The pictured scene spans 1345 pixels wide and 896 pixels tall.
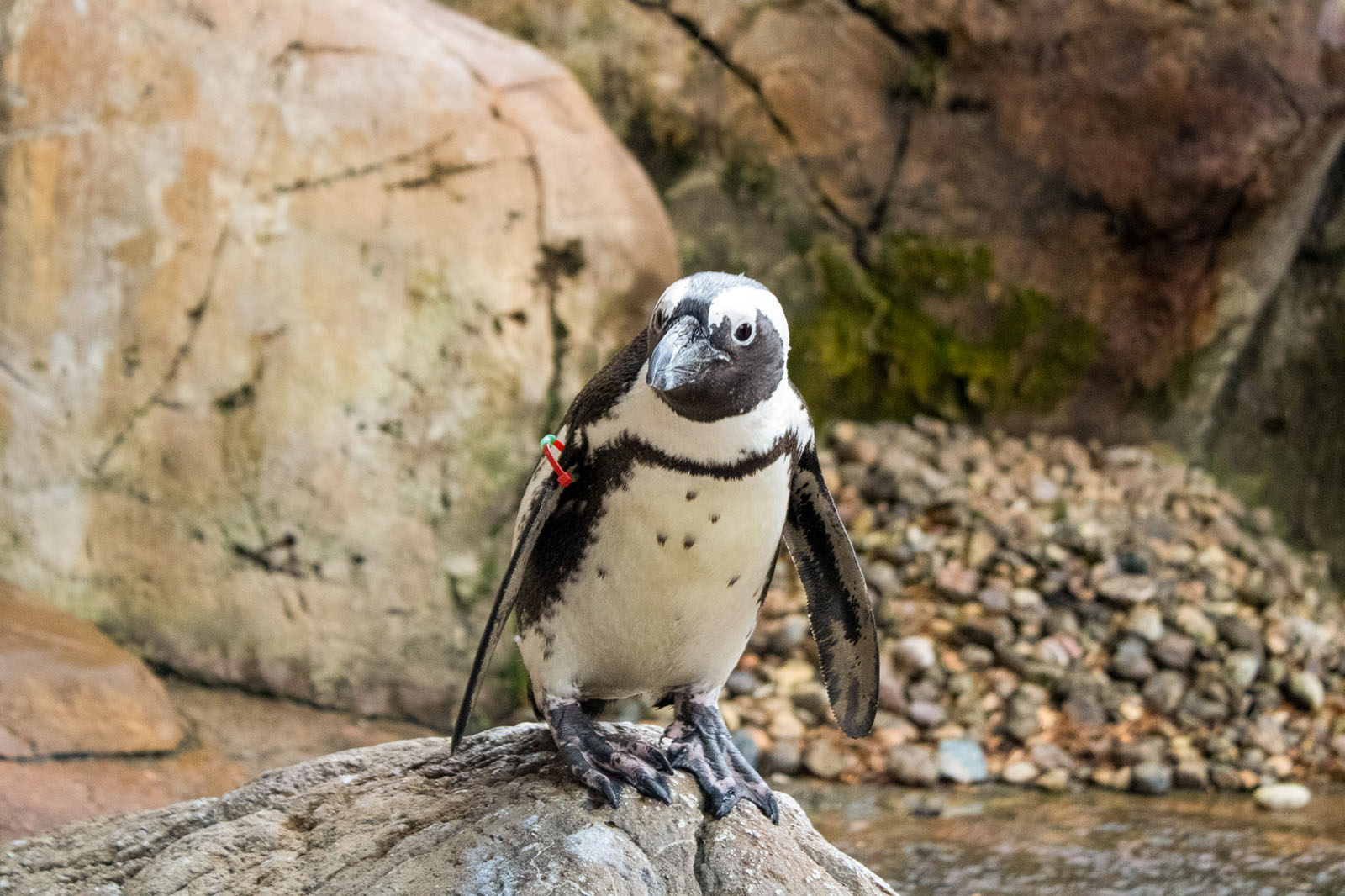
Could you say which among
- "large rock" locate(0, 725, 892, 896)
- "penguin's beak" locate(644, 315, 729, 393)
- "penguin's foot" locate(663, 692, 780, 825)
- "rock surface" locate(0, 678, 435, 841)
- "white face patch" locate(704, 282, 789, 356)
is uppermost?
"white face patch" locate(704, 282, 789, 356)

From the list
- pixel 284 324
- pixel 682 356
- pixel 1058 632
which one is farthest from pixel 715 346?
pixel 1058 632

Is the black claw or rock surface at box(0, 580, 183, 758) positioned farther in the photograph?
rock surface at box(0, 580, 183, 758)

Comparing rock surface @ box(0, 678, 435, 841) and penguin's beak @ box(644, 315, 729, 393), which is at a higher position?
penguin's beak @ box(644, 315, 729, 393)

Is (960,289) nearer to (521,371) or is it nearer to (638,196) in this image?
(638,196)

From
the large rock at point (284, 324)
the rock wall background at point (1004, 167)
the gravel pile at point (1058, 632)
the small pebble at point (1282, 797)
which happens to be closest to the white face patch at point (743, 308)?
the large rock at point (284, 324)

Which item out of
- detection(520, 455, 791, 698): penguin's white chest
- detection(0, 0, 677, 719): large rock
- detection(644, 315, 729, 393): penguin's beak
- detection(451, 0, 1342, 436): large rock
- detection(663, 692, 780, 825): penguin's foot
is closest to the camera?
detection(644, 315, 729, 393): penguin's beak

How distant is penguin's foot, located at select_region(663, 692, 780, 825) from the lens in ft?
5.43

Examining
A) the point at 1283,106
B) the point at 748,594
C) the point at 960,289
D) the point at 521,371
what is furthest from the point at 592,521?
the point at 1283,106

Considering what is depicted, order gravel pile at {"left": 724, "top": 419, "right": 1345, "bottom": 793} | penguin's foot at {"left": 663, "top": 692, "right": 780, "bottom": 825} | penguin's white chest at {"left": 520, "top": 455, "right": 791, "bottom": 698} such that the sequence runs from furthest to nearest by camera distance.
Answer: gravel pile at {"left": 724, "top": 419, "right": 1345, "bottom": 793}, penguin's foot at {"left": 663, "top": 692, "right": 780, "bottom": 825}, penguin's white chest at {"left": 520, "top": 455, "right": 791, "bottom": 698}

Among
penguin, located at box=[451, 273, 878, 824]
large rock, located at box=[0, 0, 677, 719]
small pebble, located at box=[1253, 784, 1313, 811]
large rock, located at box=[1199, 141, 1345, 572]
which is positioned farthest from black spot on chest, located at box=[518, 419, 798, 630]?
large rock, located at box=[1199, 141, 1345, 572]

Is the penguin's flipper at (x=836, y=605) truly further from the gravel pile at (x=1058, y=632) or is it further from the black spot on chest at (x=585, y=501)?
the gravel pile at (x=1058, y=632)

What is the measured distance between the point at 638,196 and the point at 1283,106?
1888mm

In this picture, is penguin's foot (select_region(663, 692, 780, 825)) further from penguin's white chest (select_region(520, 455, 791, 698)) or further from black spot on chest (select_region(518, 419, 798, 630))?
black spot on chest (select_region(518, 419, 798, 630))

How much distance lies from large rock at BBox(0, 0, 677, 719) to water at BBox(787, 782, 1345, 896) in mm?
1082
